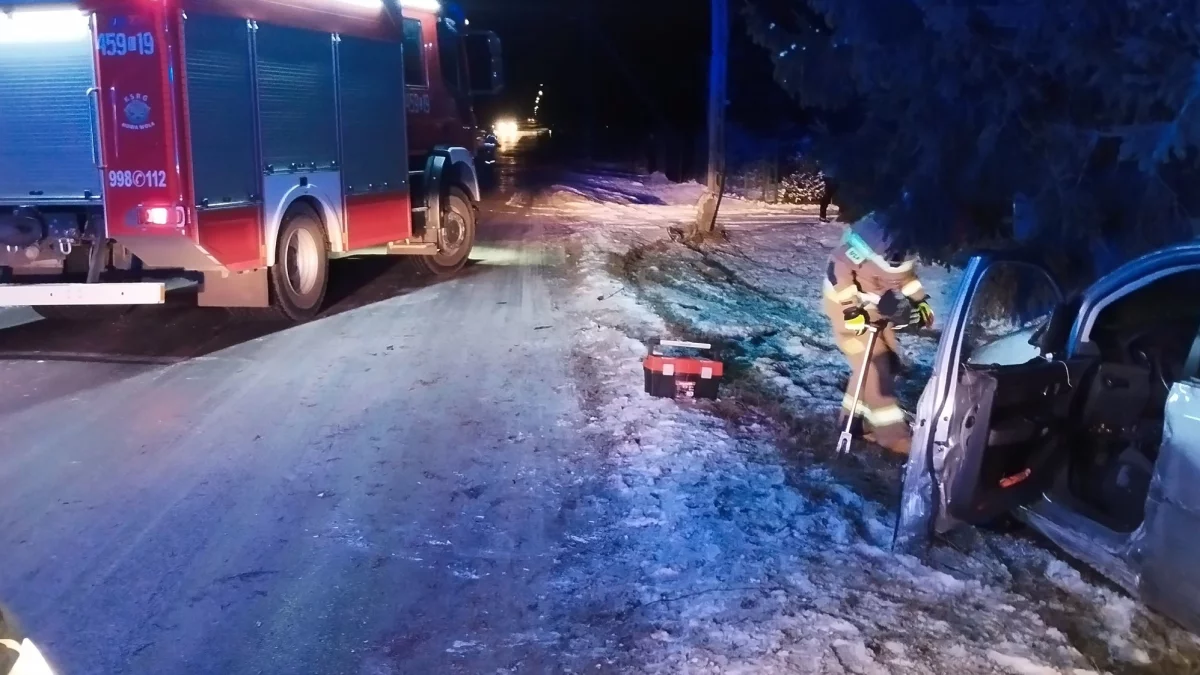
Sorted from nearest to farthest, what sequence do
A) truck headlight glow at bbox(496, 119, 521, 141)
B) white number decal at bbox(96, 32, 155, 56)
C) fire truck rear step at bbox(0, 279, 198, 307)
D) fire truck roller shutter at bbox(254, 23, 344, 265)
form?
white number decal at bbox(96, 32, 155, 56)
fire truck rear step at bbox(0, 279, 198, 307)
fire truck roller shutter at bbox(254, 23, 344, 265)
truck headlight glow at bbox(496, 119, 521, 141)

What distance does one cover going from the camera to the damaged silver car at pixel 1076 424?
409cm

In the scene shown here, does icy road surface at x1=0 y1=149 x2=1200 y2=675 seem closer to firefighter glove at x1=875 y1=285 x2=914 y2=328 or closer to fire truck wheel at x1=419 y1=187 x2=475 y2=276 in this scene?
firefighter glove at x1=875 y1=285 x2=914 y2=328

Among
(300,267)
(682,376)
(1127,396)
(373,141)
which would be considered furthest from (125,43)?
(1127,396)

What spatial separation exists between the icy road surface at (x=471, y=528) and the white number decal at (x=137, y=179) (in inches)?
55.0

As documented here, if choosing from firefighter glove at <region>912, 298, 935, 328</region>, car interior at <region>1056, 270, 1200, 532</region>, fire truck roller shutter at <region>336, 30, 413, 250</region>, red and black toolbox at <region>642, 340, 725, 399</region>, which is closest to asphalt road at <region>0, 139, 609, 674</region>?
red and black toolbox at <region>642, 340, 725, 399</region>

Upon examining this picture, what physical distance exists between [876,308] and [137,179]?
538cm

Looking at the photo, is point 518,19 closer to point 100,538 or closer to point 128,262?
point 128,262

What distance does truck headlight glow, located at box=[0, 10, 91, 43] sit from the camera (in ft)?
26.9

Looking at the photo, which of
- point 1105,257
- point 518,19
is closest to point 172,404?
point 1105,257

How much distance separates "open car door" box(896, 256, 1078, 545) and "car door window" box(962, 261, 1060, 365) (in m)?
0.03

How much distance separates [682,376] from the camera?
7203 millimetres

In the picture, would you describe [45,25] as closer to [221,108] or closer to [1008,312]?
[221,108]

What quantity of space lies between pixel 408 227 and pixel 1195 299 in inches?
343

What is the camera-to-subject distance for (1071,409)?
14.9ft
